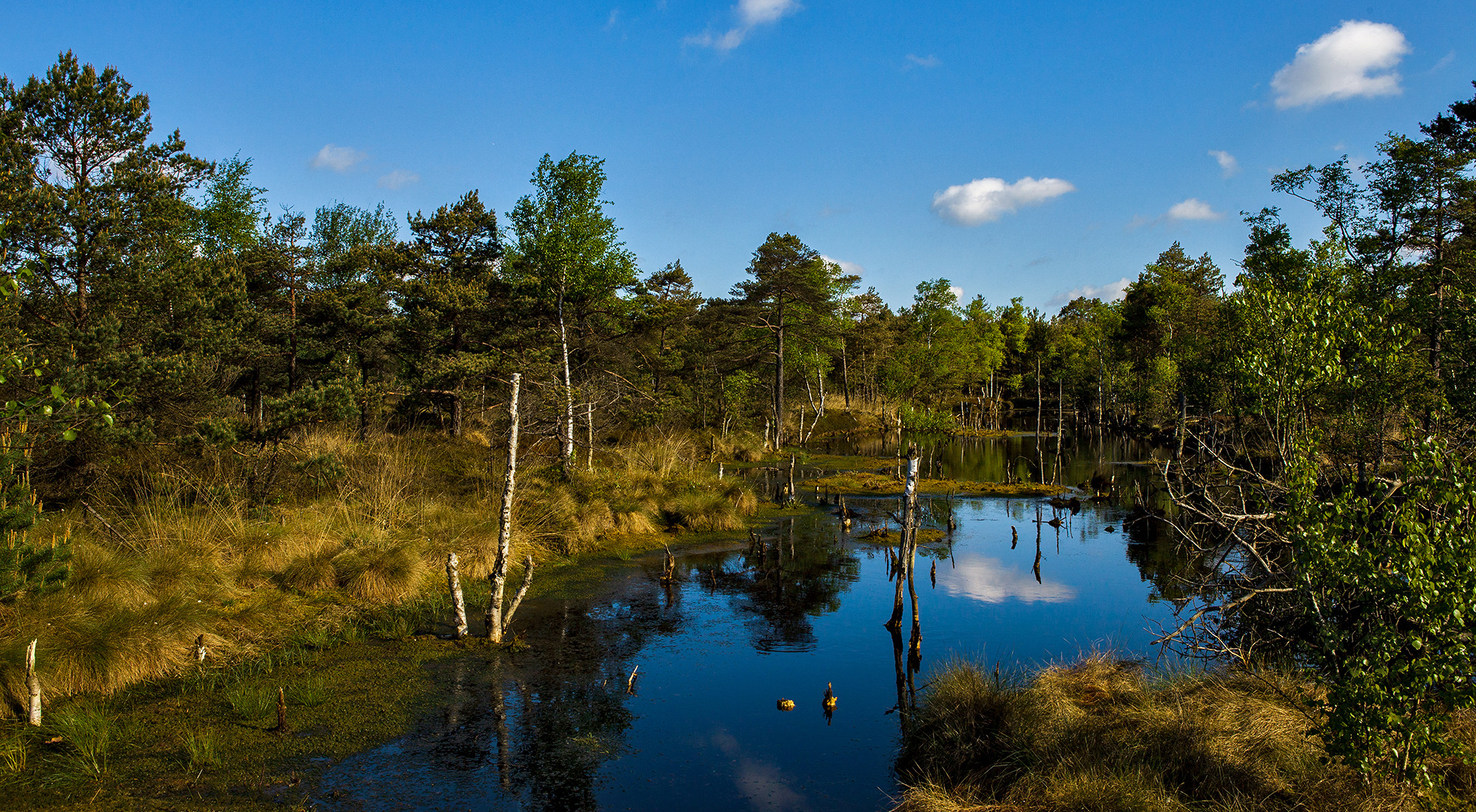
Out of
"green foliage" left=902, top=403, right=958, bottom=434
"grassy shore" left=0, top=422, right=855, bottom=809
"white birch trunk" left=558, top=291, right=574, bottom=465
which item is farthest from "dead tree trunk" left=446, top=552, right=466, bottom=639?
"green foliage" left=902, top=403, right=958, bottom=434

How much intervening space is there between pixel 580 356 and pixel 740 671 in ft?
58.9

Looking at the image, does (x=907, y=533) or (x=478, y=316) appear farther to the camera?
(x=478, y=316)

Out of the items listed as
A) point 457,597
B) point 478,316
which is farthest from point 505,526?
point 478,316

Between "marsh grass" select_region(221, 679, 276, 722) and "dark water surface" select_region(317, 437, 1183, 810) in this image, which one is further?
"marsh grass" select_region(221, 679, 276, 722)

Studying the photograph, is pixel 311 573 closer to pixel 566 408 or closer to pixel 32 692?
pixel 32 692

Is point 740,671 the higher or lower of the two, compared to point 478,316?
lower

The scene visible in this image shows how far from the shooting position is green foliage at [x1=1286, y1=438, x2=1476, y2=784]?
487 cm

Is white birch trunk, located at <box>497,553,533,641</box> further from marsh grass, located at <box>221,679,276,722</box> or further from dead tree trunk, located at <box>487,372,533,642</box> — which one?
marsh grass, located at <box>221,679,276,722</box>

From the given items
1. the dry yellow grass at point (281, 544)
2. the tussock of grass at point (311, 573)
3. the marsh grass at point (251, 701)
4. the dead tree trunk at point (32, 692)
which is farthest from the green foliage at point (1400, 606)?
the tussock of grass at point (311, 573)

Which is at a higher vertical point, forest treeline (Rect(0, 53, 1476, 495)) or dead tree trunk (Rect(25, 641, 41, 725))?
forest treeline (Rect(0, 53, 1476, 495))

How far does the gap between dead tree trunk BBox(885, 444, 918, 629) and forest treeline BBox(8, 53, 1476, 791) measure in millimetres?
4078

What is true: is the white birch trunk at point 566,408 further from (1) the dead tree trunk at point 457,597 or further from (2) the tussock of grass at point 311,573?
(1) the dead tree trunk at point 457,597

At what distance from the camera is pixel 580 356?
27.0 m

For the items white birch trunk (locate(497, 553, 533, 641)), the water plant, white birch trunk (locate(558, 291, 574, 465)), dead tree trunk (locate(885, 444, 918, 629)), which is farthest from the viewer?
white birch trunk (locate(558, 291, 574, 465))
